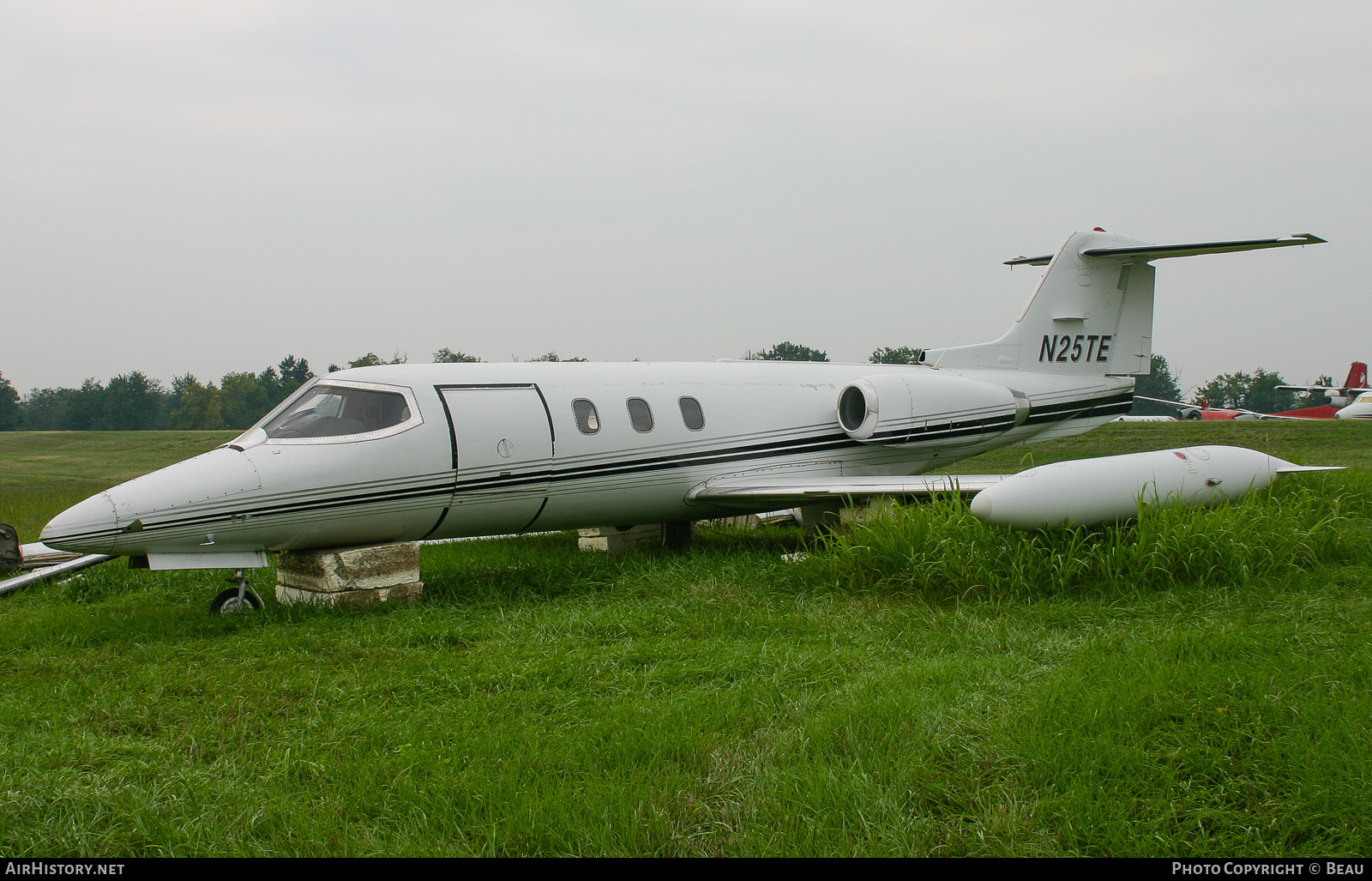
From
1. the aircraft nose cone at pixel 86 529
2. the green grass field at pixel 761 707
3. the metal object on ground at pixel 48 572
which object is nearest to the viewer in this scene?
the green grass field at pixel 761 707

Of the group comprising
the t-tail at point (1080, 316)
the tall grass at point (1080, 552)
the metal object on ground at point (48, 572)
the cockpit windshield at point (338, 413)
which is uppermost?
the t-tail at point (1080, 316)

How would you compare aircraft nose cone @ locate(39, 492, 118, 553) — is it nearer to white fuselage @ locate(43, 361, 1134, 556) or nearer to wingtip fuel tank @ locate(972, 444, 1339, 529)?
white fuselage @ locate(43, 361, 1134, 556)

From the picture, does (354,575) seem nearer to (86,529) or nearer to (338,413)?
(338,413)

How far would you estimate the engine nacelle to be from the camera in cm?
1108

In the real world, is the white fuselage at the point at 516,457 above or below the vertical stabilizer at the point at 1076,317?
below

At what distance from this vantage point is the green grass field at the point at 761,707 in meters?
3.68

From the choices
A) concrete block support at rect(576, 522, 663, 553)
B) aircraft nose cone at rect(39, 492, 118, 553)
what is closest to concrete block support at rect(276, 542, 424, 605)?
aircraft nose cone at rect(39, 492, 118, 553)

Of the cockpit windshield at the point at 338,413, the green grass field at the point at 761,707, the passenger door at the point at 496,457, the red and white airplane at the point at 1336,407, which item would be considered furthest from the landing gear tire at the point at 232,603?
the red and white airplane at the point at 1336,407

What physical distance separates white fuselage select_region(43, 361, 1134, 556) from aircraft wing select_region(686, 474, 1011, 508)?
0.21 metres

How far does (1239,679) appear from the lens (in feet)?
15.4

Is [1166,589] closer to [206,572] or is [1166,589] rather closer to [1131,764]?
[1131,764]

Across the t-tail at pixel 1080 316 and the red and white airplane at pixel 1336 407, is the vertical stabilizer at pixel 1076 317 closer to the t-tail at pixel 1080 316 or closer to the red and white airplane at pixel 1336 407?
the t-tail at pixel 1080 316

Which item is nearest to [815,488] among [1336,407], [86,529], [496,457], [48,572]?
[496,457]

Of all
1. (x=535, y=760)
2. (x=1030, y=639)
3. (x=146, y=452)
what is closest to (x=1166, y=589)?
(x=1030, y=639)
